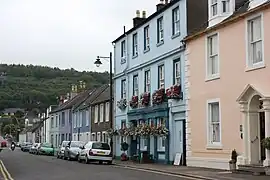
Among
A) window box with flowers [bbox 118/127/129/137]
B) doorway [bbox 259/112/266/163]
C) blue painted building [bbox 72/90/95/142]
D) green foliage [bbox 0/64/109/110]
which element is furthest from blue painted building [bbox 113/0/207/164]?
green foliage [bbox 0/64/109/110]

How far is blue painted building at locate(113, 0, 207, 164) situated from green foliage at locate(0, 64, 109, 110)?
4475 cm

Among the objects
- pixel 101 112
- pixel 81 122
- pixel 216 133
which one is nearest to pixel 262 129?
pixel 216 133

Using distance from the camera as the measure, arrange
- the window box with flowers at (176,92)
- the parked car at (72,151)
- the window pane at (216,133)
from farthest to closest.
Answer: the parked car at (72,151)
the window box with flowers at (176,92)
the window pane at (216,133)

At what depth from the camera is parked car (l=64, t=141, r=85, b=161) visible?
4284 centimetres

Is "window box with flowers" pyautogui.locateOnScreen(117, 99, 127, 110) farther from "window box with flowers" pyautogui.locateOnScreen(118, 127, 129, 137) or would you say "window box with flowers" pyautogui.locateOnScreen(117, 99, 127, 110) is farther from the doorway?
the doorway

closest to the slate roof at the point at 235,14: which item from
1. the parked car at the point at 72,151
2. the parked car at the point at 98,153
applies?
the parked car at the point at 98,153

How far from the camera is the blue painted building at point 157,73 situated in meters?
30.6

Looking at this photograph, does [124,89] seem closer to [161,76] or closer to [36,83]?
[161,76]

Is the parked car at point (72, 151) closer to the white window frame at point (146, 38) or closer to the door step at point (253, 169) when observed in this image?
the white window frame at point (146, 38)

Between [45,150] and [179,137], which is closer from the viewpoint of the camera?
[179,137]

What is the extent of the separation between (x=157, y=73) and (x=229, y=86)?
9.77m

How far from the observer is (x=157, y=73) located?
34531 millimetres

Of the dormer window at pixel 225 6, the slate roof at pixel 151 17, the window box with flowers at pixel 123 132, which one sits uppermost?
the slate roof at pixel 151 17

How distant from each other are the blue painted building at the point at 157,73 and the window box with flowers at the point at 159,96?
3.3 inches
